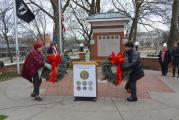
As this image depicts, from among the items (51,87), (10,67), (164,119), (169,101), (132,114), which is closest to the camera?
(164,119)

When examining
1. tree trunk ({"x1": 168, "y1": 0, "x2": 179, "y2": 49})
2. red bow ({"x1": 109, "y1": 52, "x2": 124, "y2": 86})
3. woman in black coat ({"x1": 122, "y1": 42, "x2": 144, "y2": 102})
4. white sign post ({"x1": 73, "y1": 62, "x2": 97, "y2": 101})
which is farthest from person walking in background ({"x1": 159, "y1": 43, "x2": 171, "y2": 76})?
white sign post ({"x1": 73, "y1": 62, "x2": 97, "y2": 101})

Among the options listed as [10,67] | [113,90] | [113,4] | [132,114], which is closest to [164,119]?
[132,114]

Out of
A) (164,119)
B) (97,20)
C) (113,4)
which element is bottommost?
(164,119)

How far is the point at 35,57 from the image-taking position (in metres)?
7.69

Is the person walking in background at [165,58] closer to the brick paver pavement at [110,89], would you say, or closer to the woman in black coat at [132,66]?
the brick paver pavement at [110,89]

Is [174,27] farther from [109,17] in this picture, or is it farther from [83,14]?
[83,14]

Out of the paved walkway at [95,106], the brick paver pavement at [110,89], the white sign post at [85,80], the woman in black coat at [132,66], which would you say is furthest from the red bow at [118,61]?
the brick paver pavement at [110,89]

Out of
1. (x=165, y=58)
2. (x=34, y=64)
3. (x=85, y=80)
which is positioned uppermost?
(x=34, y=64)

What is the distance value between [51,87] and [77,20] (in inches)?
1192

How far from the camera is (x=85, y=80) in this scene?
7.73 metres

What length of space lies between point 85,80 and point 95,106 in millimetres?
921

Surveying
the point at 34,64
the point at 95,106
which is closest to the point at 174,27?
the point at 95,106

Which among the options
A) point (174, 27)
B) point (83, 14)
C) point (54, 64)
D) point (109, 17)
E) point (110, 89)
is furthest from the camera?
point (83, 14)

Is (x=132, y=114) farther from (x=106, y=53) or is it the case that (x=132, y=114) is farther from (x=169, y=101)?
(x=106, y=53)
